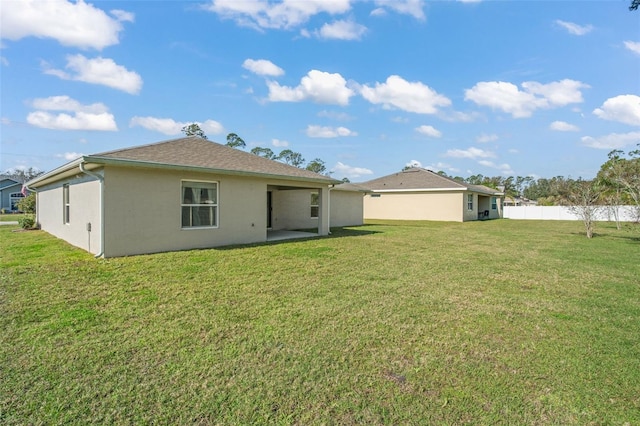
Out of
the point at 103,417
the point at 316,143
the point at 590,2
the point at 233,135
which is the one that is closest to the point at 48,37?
the point at 103,417

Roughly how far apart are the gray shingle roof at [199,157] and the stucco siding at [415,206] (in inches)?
603

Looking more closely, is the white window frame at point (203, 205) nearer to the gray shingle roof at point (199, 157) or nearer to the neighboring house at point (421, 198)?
the gray shingle roof at point (199, 157)

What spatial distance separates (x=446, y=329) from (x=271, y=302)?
250cm

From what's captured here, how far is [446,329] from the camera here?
4.10 meters

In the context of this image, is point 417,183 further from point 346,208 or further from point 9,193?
point 9,193

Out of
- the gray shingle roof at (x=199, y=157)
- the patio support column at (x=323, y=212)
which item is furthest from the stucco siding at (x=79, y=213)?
the patio support column at (x=323, y=212)

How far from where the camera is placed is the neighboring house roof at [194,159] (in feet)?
27.2

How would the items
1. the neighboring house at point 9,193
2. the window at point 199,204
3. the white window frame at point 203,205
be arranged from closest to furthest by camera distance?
the white window frame at point 203,205 < the window at point 199,204 < the neighboring house at point 9,193

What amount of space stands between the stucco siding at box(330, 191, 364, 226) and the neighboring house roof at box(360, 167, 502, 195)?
24.4ft

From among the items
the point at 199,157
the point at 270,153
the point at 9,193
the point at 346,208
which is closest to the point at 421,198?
the point at 346,208

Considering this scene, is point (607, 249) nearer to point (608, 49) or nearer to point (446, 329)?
point (608, 49)

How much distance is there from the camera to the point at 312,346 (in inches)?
140

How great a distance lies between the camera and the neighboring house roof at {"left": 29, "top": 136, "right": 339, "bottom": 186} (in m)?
8.28

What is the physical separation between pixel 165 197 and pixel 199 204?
1.04 meters
